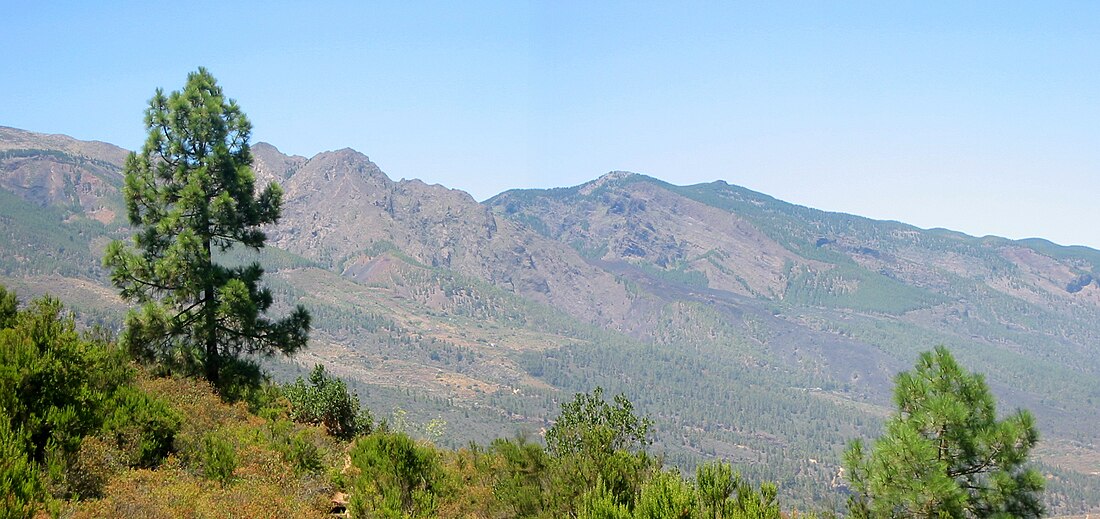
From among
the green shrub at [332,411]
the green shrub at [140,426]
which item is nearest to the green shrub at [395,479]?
the green shrub at [140,426]

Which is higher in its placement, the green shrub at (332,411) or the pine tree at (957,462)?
the pine tree at (957,462)

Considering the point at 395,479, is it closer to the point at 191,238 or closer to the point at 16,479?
the point at 16,479

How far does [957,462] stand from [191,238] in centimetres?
1918

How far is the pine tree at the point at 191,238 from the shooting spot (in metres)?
20.4

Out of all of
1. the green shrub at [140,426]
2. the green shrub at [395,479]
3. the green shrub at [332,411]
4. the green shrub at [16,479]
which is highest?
the green shrub at [16,479]

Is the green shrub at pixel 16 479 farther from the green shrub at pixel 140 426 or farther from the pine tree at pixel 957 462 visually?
the pine tree at pixel 957 462

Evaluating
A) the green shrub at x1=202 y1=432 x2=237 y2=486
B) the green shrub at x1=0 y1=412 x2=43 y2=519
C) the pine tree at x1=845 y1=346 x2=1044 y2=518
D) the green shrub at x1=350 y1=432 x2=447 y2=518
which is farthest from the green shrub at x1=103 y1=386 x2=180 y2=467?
the pine tree at x1=845 y1=346 x2=1044 y2=518

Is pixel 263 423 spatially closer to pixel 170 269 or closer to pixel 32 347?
pixel 170 269

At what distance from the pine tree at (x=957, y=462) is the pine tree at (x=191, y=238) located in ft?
53.6

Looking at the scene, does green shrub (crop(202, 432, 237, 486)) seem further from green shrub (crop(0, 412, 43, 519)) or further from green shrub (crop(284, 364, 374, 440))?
green shrub (crop(284, 364, 374, 440))

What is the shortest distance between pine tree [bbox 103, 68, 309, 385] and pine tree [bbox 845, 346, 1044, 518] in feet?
53.6

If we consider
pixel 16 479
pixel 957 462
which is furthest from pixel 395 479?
pixel 957 462

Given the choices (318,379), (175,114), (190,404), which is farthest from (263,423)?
(175,114)

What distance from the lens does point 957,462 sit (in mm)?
14148
